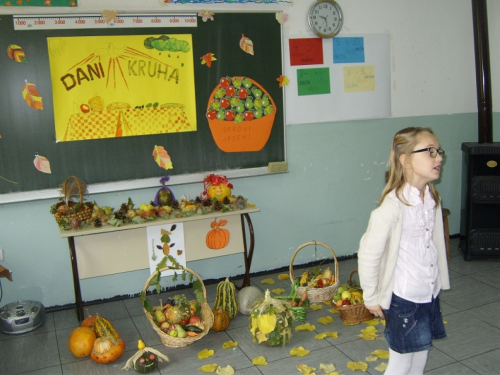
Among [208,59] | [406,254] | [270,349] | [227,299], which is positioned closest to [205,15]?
[208,59]

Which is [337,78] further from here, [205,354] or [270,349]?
[205,354]

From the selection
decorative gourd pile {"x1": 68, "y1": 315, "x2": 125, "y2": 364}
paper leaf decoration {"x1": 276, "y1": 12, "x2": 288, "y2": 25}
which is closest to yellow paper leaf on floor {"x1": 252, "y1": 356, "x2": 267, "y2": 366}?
decorative gourd pile {"x1": 68, "y1": 315, "x2": 125, "y2": 364}

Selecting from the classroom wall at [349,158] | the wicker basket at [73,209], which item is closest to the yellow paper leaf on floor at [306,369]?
the classroom wall at [349,158]

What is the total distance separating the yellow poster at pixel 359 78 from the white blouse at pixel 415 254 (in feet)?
7.96

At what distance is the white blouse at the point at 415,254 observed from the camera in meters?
2.11

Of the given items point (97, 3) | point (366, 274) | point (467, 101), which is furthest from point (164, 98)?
point (467, 101)

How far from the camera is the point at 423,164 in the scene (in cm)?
210

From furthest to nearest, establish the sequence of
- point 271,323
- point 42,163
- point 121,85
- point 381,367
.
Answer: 1. point 121,85
2. point 42,163
3. point 271,323
4. point 381,367

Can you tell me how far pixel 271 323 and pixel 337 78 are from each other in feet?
7.29

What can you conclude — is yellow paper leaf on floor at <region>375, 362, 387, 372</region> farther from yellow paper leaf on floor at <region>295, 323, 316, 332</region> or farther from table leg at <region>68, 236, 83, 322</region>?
table leg at <region>68, 236, 83, 322</region>

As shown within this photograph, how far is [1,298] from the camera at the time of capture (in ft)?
12.2

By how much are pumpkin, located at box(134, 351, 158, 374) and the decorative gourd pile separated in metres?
0.21

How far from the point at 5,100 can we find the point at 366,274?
8.79 ft

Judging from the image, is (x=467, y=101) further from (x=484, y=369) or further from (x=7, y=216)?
(x=7, y=216)
